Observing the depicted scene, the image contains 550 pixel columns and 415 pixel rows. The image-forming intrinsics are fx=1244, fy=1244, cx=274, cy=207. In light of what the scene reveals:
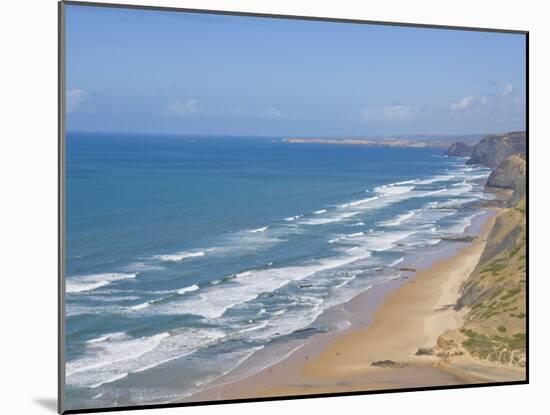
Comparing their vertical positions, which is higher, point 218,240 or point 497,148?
point 497,148

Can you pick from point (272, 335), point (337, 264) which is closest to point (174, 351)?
point (272, 335)

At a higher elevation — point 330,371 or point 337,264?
point 337,264

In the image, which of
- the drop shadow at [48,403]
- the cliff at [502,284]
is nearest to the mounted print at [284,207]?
the cliff at [502,284]

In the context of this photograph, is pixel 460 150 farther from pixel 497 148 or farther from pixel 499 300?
pixel 499 300

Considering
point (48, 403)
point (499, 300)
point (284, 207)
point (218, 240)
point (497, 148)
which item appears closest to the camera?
point (48, 403)

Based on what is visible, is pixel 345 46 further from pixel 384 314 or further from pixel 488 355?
pixel 488 355

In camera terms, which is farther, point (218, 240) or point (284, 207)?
point (284, 207)

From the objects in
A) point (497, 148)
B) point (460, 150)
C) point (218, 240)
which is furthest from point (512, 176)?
point (218, 240)

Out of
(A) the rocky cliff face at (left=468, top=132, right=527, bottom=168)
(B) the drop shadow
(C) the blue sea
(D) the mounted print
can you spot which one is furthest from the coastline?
(B) the drop shadow
